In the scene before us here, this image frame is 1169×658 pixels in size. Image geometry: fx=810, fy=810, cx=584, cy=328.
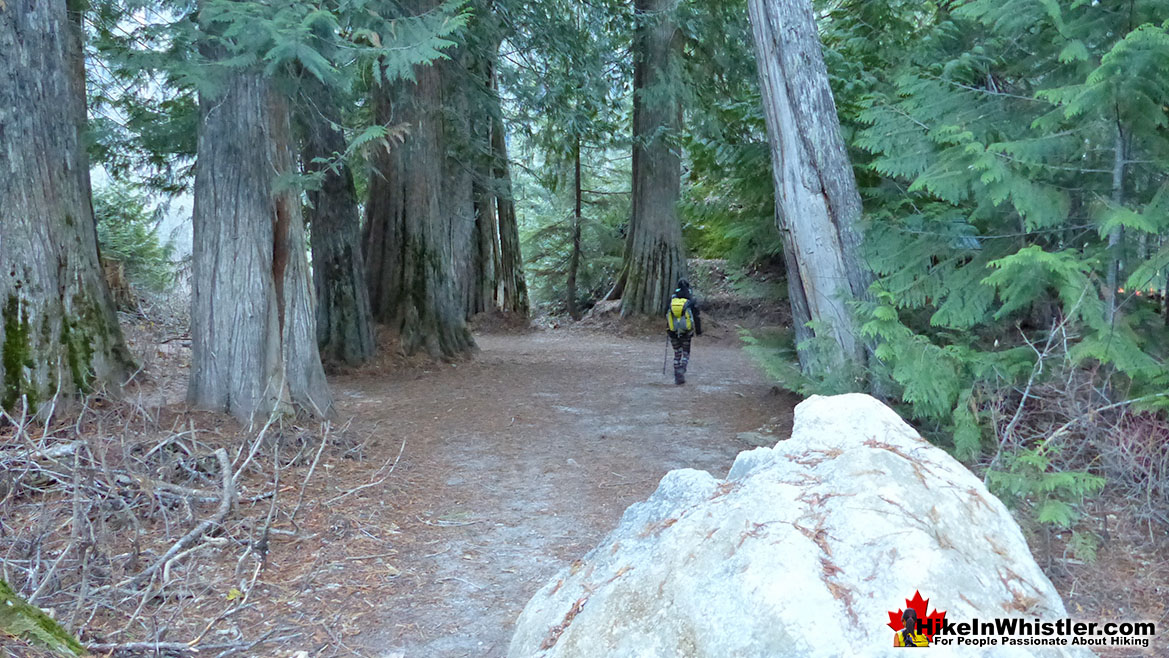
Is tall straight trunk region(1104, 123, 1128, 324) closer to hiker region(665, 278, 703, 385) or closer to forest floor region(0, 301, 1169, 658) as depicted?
forest floor region(0, 301, 1169, 658)

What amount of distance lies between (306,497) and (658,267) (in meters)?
13.6

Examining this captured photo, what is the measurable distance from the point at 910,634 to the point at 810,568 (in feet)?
1.22

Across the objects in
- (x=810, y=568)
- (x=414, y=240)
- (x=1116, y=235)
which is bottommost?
(x=810, y=568)

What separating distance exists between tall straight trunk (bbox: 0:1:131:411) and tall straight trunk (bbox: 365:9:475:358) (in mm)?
4911

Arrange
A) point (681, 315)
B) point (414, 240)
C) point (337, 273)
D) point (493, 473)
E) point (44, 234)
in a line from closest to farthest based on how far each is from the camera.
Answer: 1. point (44, 234)
2. point (493, 473)
3. point (681, 315)
4. point (337, 273)
5. point (414, 240)

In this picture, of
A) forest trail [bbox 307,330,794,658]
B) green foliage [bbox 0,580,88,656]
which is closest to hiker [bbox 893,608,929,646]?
forest trail [bbox 307,330,794,658]

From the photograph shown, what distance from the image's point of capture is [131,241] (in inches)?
683

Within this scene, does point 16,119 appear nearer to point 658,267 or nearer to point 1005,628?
point 1005,628

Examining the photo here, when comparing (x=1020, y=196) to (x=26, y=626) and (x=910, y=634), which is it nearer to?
(x=910, y=634)

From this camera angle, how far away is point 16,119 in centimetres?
683

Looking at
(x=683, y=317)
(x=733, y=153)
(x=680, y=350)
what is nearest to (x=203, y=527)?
(x=733, y=153)

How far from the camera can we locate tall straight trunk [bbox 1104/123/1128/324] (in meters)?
5.34

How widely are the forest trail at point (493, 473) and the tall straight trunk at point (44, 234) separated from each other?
2538mm

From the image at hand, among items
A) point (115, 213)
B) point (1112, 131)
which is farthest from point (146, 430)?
point (115, 213)
